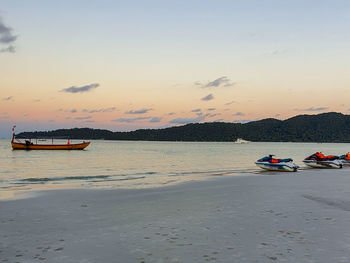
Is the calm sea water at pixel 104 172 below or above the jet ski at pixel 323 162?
below

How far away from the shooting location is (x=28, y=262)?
795 cm

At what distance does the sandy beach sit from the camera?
857 cm

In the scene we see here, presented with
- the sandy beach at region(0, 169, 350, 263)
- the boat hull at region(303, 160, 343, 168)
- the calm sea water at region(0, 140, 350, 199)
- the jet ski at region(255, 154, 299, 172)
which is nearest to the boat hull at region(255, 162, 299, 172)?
the jet ski at region(255, 154, 299, 172)

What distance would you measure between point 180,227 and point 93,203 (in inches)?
268

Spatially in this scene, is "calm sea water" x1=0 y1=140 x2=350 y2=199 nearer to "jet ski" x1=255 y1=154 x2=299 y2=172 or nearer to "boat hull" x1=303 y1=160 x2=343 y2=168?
"jet ski" x1=255 y1=154 x2=299 y2=172

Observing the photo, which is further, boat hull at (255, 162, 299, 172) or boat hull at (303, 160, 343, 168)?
boat hull at (303, 160, 343, 168)

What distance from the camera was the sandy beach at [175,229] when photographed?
857cm

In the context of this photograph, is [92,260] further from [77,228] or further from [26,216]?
[26,216]

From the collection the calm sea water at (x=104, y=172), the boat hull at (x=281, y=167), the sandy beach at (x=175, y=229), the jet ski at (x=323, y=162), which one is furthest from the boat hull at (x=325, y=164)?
the sandy beach at (x=175, y=229)

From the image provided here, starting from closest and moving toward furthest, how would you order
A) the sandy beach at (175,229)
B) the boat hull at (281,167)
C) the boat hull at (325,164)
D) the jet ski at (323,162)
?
the sandy beach at (175,229)
the boat hull at (281,167)
the boat hull at (325,164)
the jet ski at (323,162)

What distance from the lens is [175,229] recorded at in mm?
11203

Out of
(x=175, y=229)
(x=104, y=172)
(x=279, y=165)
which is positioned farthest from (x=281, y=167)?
(x=175, y=229)

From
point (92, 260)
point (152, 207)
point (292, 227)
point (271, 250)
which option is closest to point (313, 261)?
point (271, 250)

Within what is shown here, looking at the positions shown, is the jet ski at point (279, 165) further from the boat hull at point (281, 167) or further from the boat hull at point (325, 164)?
the boat hull at point (325, 164)
